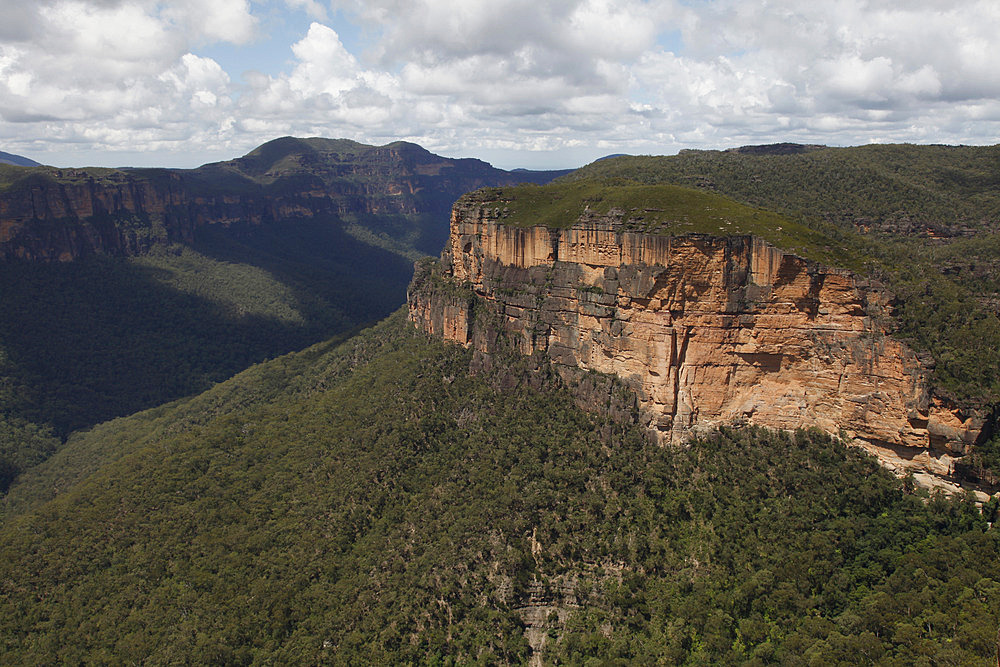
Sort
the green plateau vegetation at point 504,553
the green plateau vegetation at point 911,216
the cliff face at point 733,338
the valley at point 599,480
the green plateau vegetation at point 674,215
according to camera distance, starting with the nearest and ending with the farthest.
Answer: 1. the green plateau vegetation at point 504,553
2. the valley at point 599,480
3. the green plateau vegetation at point 911,216
4. the cliff face at point 733,338
5. the green plateau vegetation at point 674,215

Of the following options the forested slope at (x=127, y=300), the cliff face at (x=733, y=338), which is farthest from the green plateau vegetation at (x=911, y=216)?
the forested slope at (x=127, y=300)

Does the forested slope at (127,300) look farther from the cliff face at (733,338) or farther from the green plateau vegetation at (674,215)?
the cliff face at (733,338)

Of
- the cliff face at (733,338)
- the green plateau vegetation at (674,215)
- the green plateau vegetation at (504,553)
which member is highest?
the green plateau vegetation at (674,215)

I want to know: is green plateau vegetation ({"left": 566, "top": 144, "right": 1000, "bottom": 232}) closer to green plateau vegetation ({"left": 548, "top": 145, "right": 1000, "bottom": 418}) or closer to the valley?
green plateau vegetation ({"left": 548, "top": 145, "right": 1000, "bottom": 418})

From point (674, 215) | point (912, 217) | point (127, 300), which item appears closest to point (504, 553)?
point (674, 215)

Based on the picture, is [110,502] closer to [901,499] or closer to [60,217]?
[901,499]

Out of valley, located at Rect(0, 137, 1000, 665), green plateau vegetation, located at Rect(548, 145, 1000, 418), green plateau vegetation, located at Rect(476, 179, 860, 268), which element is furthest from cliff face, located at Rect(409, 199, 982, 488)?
green plateau vegetation, located at Rect(548, 145, 1000, 418)
